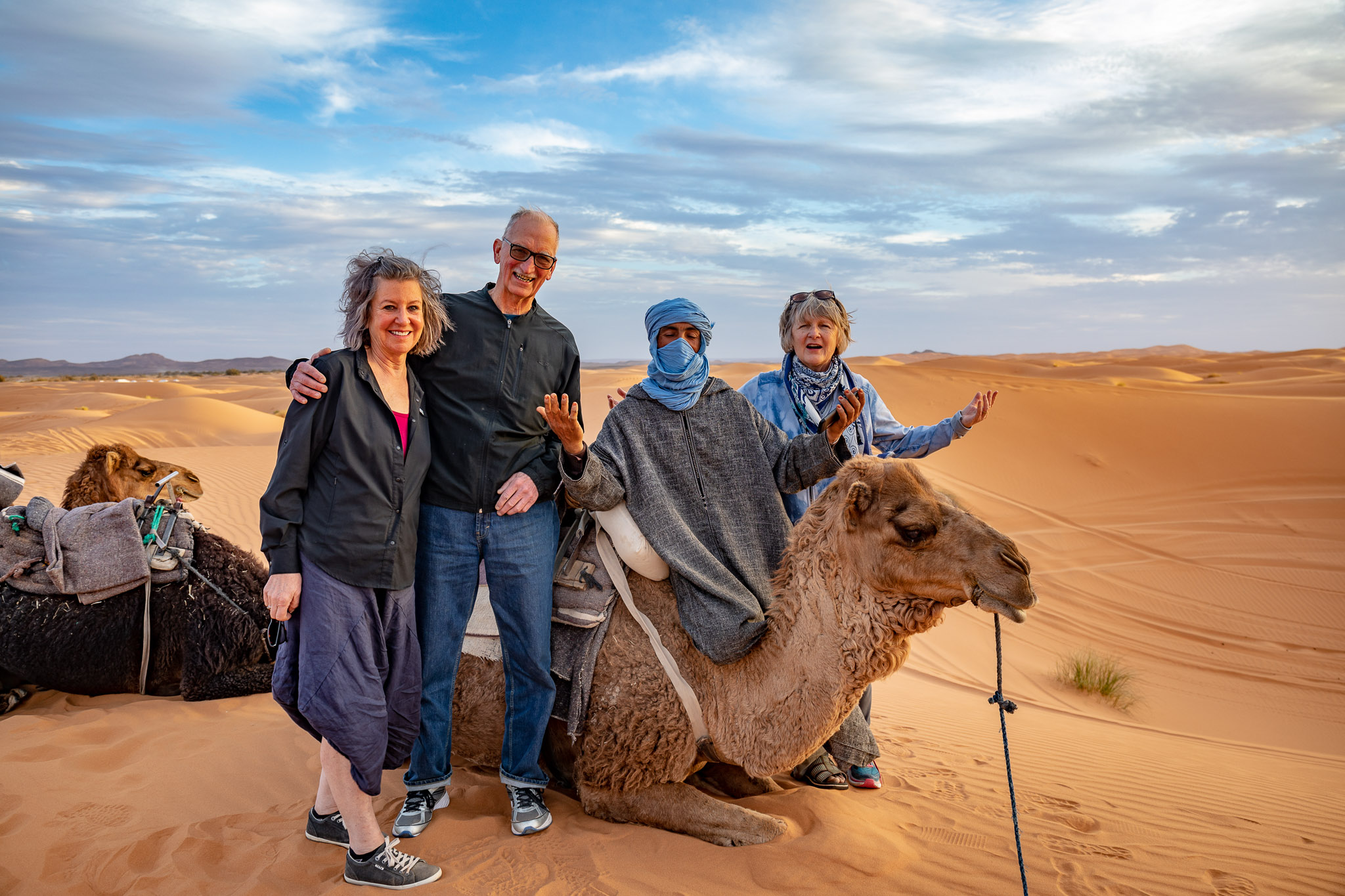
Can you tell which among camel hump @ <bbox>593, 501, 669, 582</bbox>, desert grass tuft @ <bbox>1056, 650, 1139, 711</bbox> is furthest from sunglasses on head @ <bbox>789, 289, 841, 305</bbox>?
desert grass tuft @ <bbox>1056, 650, 1139, 711</bbox>

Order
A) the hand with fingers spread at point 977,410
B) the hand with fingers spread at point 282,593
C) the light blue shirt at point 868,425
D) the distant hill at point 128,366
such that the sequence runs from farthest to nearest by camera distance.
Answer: the distant hill at point 128,366 → the light blue shirt at point 868,425 → the hand with fingers spread at point 977,410 → the hand with fingers spread at point 282,593

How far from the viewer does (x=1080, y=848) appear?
3.98m

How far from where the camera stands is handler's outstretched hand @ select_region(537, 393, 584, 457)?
133 inches

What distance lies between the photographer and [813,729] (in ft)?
11.6

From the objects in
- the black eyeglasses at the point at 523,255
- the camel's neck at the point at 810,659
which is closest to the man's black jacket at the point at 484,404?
the black eyeglasses at the point at 523,255

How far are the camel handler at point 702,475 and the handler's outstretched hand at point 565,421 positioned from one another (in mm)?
118

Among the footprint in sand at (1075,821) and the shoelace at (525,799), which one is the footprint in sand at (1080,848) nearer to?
the footprint in sand at (1075,821)

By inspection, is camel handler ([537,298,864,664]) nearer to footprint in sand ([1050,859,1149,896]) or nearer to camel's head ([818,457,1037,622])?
camel's head ([818,457,1037,622])

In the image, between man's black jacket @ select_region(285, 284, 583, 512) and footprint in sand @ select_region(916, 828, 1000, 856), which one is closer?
man's black jacket @ select_region(285, 284, 583, 512)

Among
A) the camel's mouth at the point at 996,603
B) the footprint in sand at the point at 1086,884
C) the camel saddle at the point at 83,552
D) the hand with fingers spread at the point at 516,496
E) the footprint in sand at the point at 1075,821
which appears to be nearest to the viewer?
the camel's mouth at the point at 996,603

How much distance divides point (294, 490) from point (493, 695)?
1539 millimetres

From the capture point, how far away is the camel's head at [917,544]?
9.84 feet

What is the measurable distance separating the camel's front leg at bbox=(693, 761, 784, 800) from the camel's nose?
1995 millimetres

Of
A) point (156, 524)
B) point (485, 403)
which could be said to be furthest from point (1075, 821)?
point (156, 524)
